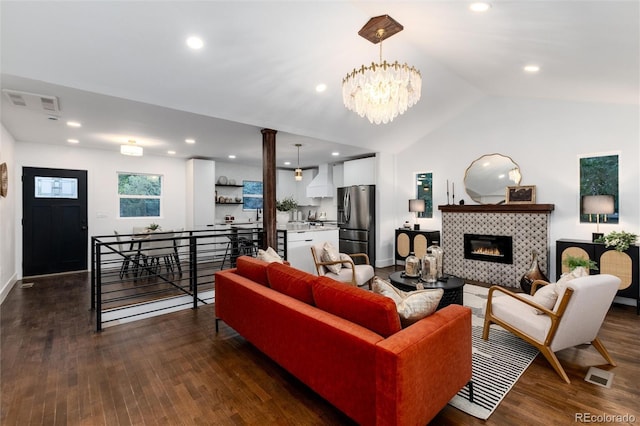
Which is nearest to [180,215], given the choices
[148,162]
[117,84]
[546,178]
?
[148,162]

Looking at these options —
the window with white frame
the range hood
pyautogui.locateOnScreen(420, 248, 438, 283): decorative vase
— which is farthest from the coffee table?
the window with white frame

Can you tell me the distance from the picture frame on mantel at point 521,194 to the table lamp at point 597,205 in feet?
2.77

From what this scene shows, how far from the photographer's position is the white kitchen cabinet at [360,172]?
7160mm

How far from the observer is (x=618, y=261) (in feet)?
13.4

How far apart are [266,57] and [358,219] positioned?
4.42m

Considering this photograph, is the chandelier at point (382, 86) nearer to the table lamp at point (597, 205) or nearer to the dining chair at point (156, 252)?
the table lamp at point (597, 205)

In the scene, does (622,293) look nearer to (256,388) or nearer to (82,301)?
(256,388)

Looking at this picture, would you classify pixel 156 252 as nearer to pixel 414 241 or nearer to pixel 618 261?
pixel 414 241

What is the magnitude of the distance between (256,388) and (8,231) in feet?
18.0

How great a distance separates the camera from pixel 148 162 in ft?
23.5

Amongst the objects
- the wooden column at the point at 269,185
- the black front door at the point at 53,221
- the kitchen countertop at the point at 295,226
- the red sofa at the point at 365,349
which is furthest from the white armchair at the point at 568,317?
the black front door at the point at 53,221

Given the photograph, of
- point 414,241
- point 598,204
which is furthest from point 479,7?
point 414,241

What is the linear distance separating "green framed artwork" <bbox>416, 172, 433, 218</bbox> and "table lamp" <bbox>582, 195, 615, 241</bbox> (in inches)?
105

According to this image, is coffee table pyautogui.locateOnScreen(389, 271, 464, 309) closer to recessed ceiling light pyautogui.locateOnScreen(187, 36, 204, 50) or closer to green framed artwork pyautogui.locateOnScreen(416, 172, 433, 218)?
green framed artwork pyautogui.locateOnScreen(416, 172, 433, 218)
